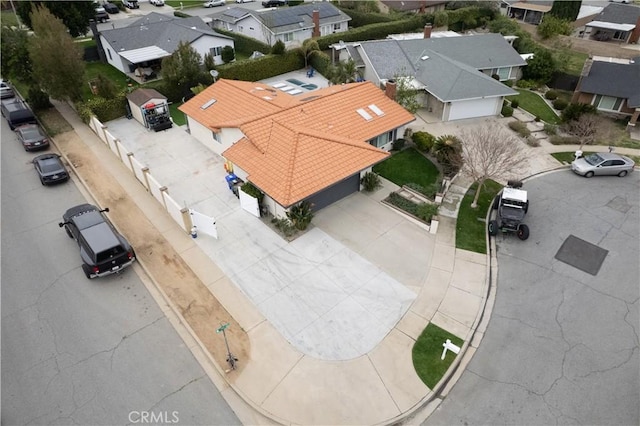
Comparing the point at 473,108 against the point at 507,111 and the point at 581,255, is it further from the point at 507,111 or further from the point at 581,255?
the point at 581,255

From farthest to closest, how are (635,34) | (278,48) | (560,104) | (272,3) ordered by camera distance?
(272,3) < (635,34) < (278,48) < (560,104)

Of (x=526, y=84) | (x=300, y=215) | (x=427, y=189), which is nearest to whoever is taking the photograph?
(x=300, y=215)

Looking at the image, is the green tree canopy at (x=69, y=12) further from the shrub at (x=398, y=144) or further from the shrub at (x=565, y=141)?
the shrub at (x=565, y=141)

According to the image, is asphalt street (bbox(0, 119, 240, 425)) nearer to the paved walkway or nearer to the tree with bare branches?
the paved walkway

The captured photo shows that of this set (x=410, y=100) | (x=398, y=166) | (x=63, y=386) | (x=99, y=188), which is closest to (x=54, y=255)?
(x=99, y=188)

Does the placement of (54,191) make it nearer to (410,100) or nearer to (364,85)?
(364,85)

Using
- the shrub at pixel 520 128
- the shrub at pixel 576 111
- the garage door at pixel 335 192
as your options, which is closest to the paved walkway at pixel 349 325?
the garage door at pixel 335 192

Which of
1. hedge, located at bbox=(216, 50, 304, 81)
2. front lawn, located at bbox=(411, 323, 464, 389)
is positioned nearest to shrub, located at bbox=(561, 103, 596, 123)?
front lawn, located at bbox=(411, 323, 464, 389)

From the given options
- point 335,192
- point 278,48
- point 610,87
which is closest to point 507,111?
point 610,87
